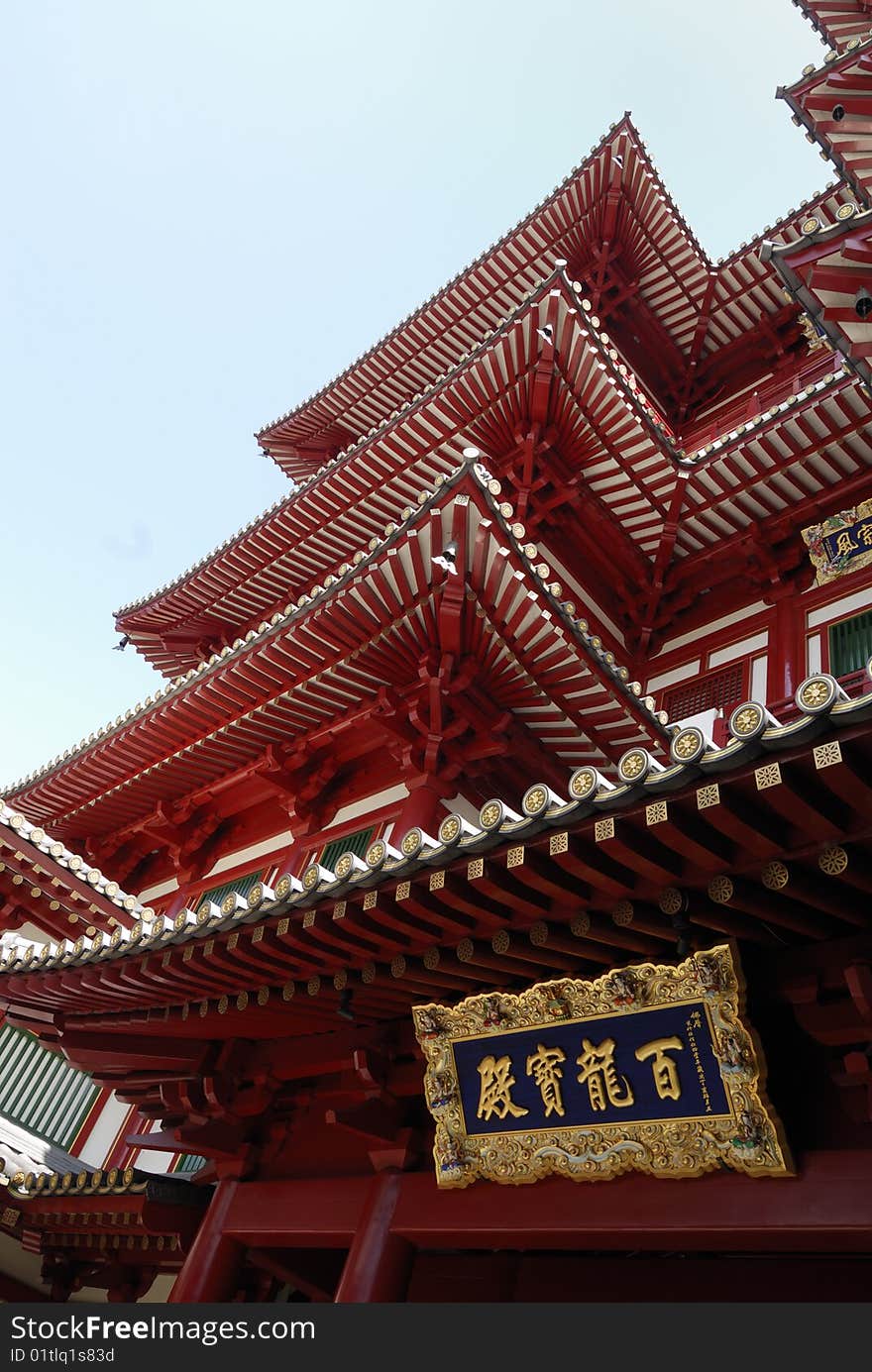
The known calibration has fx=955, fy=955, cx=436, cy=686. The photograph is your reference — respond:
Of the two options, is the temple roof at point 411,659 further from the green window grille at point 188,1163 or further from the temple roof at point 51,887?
the green window grille at point 188,1163

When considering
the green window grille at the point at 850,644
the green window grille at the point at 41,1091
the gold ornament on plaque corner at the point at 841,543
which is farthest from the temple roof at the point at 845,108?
the green window grille at the point at 41,1091

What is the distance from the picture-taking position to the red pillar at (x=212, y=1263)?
6301 mm

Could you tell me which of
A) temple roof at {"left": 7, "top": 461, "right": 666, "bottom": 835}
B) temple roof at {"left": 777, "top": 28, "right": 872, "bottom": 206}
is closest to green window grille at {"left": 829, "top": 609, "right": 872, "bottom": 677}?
temple roof at {"left": 7, "top": 461, "right": 666, "bottom": 835}

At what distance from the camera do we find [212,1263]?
6.42 meters

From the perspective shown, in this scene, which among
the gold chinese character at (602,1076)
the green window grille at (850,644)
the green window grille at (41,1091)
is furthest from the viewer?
the green window grille at (41,1091)

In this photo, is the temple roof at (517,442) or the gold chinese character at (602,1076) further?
the temple roof at (517,442)

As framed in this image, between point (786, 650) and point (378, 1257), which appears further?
point (786, 650)

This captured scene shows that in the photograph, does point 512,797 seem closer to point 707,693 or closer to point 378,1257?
point 707,693

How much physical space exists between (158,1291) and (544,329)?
10917 mm

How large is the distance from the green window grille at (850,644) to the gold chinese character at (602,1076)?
6272 mm

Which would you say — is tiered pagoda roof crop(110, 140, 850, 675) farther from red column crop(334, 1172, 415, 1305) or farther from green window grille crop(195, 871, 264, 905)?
red column crop(334, 1172, 415, 1305)

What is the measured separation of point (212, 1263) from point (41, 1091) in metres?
5.61

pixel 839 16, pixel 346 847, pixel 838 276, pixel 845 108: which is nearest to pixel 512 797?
pixel 346 847

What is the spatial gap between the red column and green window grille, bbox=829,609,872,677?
6939mm
